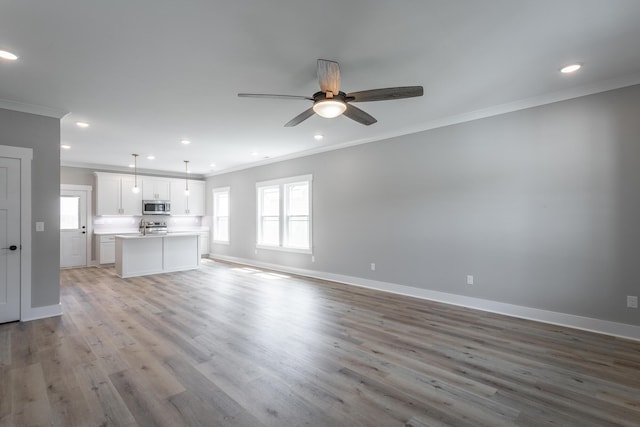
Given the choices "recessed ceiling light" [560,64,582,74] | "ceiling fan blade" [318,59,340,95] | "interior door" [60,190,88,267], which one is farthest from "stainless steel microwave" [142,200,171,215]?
"recessed ceiling light" [560,64,582,74]

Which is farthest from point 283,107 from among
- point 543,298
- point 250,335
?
point 543,298

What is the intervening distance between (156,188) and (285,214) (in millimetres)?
4572

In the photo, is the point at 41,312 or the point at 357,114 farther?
the point at 41,312

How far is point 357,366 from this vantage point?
8.91 ft

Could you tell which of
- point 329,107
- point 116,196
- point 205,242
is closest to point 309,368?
point 329,107

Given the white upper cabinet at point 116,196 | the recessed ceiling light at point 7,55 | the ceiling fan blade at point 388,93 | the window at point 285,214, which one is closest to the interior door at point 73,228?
the white upper cabinet at point 116,196

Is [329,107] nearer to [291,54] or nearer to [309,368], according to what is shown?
[291,54]

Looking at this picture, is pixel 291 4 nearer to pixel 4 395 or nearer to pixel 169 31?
pixel 169 31

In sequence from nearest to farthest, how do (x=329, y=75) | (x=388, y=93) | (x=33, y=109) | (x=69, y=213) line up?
(x=329, y=75) < (x=388, y=93) < (x=33, y=109) < (x=69, y=213)

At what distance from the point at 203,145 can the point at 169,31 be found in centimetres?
397

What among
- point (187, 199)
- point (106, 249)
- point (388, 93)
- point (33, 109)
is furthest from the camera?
point (187, 199)

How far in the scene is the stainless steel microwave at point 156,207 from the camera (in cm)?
910

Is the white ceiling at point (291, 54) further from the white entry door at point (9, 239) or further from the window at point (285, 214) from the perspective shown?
the window at point (285, 214)

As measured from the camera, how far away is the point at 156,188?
937cm
